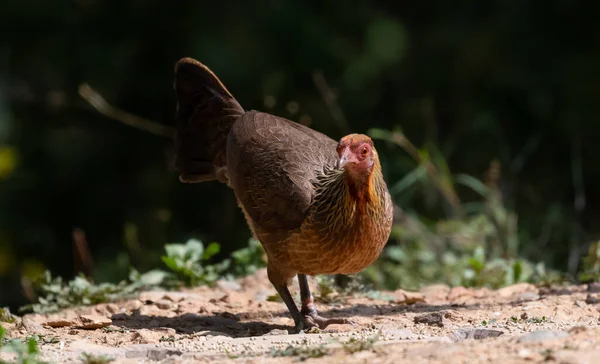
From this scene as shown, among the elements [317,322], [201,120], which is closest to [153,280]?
[201,120]

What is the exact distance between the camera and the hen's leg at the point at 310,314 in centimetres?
529

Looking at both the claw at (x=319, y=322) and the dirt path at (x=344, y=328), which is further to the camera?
the claw at (x=319, y=322)

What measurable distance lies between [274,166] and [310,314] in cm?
86

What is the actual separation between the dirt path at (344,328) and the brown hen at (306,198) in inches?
13.6

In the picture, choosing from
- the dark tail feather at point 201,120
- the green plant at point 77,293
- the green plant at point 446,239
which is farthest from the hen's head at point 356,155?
the green plant at point 446,239

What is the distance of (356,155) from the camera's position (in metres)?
5.03

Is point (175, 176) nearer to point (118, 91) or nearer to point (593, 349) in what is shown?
point (118, 91)

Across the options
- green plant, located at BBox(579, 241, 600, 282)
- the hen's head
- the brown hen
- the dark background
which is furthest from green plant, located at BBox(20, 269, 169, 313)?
the dark background

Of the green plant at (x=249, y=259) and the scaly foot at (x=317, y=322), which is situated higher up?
the green plant at (x=249, y=259)

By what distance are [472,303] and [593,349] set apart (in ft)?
6.72

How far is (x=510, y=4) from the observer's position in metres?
10.2

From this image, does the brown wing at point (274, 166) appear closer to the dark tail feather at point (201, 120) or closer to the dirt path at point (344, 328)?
the dark tail feather at point (201, 120)

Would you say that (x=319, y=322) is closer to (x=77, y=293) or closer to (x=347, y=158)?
(x=347, y=158)

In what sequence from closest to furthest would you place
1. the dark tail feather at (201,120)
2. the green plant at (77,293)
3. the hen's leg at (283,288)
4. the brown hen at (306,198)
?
the brown hen at (306,198)
the hen's leg at (283,288)
the green plant at (77,293)
the dark tail feather at (201,120)
